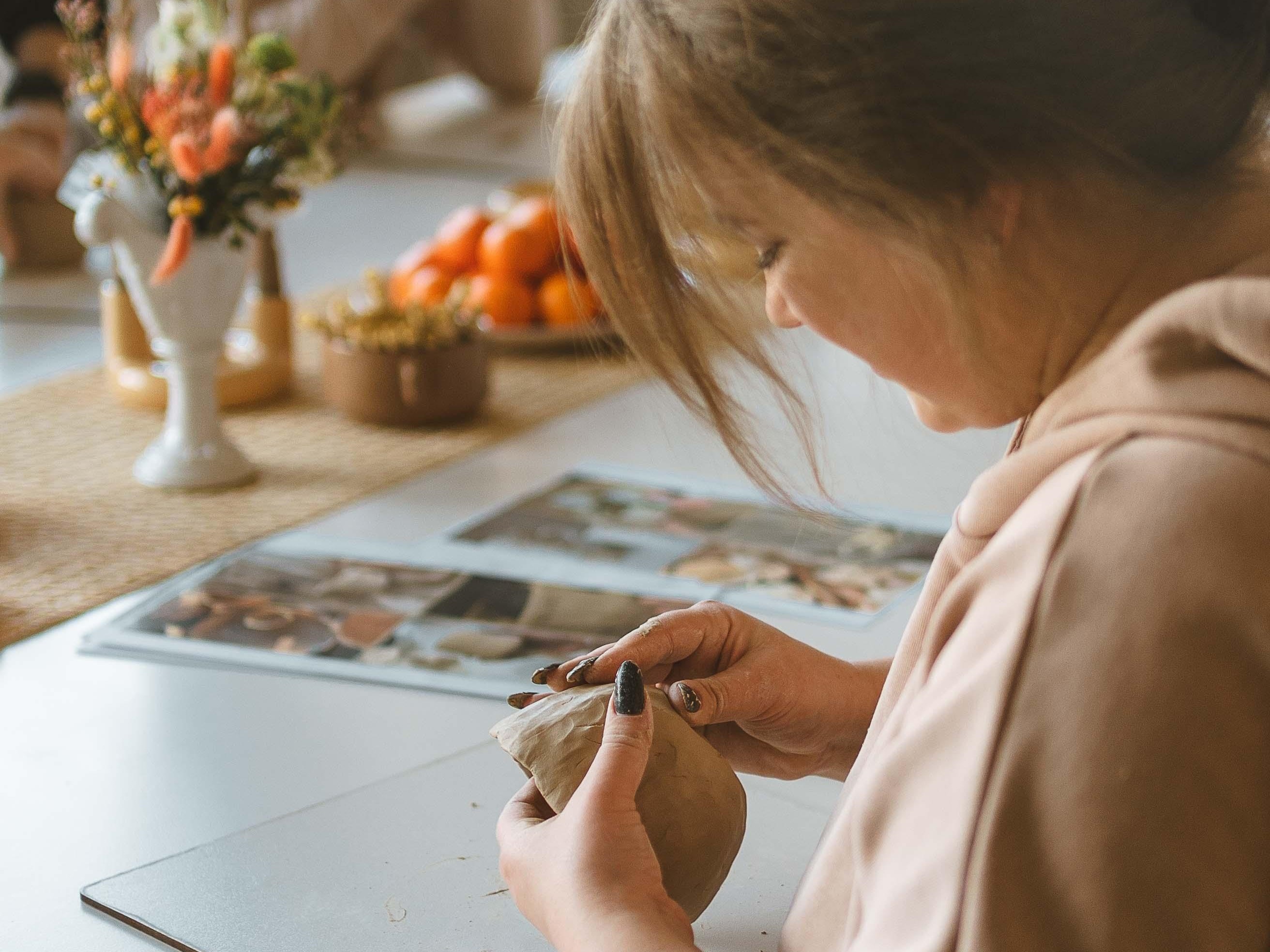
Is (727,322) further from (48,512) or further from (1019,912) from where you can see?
(48,512)

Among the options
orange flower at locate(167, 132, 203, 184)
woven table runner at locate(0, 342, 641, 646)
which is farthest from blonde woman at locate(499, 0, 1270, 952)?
orange flower at locate(167, 132, 203, 184)

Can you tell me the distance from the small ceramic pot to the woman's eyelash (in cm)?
105

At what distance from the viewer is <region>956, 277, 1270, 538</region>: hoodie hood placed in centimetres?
39

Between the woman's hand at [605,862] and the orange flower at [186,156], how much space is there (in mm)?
829

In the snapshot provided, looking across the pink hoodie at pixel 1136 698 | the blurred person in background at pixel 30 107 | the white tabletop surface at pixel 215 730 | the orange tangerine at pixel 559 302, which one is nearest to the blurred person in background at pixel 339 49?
the blurred person in background at pixel 30 107

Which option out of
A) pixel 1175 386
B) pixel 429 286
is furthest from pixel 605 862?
pixel 429 286

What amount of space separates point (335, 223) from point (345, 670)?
1654 mm

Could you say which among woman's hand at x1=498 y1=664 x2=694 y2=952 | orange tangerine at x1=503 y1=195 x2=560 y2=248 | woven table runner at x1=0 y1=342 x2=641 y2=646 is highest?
orange tangerine at x1=503 y1=195 x2=560 y2=248

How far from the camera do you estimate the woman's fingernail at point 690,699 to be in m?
0.68

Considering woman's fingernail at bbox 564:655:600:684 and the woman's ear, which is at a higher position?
the woman's ear

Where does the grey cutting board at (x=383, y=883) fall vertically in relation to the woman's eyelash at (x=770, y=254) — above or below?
below

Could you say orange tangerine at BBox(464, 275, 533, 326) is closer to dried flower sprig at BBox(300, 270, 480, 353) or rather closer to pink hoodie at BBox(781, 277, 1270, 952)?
dried flower sprig at BBox(300, 270, 480, 353)

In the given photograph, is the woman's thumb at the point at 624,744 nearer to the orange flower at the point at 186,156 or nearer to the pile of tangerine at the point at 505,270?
the orange flower at the point at 186,156

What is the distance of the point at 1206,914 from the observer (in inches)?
15.3
